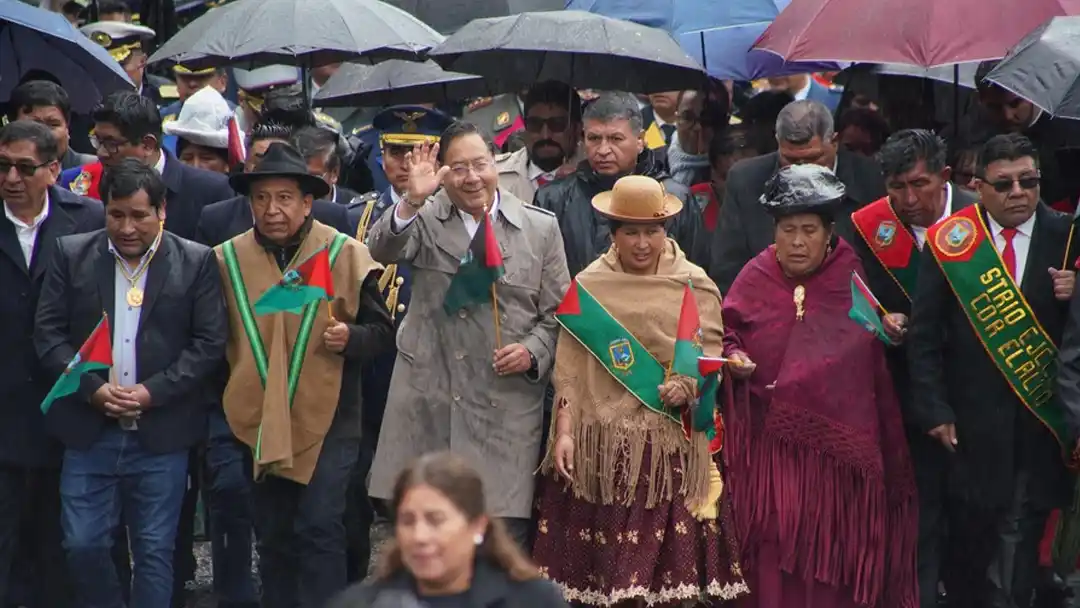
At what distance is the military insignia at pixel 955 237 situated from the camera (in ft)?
27.6

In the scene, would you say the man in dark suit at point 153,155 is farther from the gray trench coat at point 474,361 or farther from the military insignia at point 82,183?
the gray trench coat at point 474,361

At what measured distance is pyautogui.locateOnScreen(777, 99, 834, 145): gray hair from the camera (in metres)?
8.98

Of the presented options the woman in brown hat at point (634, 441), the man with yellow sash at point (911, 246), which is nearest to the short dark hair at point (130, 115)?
the woman in brown hat at point (634, 441)

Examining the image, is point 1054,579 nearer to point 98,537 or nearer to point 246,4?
point 98,537

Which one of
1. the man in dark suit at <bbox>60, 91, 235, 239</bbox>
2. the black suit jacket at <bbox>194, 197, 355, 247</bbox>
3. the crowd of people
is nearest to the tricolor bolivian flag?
the crowd of people

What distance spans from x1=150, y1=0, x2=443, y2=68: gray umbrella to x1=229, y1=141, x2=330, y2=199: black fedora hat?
1981 millimetres

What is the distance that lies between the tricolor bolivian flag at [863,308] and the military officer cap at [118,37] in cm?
608

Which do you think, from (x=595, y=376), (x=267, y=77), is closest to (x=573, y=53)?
(x=595, y=376)

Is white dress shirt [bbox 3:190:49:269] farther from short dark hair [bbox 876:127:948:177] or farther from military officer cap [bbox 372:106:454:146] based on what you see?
short dark hair [bbox 876:127:948:177]

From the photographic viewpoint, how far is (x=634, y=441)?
27.4 ft

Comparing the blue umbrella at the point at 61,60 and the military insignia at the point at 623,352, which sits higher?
the blue umbrella at the point at 61,60

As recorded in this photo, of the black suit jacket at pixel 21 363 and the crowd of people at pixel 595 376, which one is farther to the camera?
the black suit jacket at pixel 21 363

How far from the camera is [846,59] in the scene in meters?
9.23

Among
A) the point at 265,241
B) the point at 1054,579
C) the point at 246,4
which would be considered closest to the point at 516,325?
the point at 265,241
